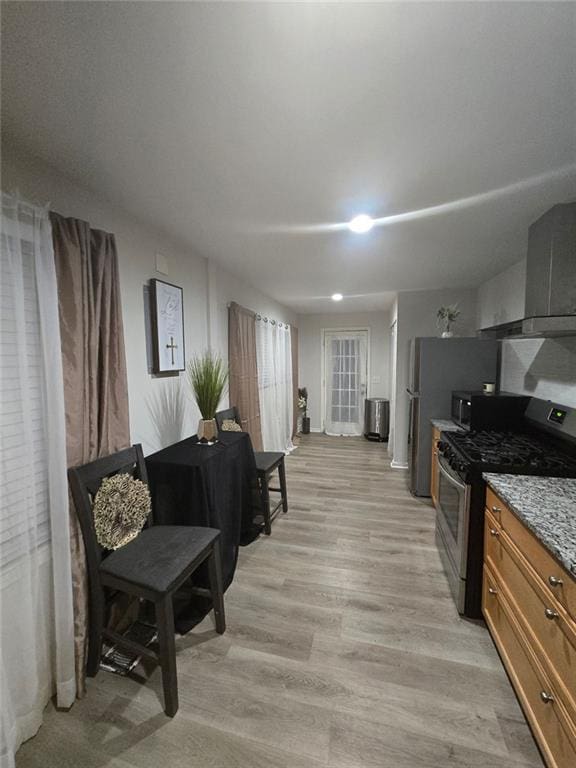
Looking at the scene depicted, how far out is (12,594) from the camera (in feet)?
→ 3.89

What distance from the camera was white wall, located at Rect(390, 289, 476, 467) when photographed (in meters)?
3.93

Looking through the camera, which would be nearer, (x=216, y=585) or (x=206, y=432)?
(x=216, y=585)

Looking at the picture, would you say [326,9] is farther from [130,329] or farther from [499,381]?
[499,381]

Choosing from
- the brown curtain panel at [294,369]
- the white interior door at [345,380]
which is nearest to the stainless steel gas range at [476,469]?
the brown curtain panel at [294,369]

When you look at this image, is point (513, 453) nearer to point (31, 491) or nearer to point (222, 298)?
point (31, 491)

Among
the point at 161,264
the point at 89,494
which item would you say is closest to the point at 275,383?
the point at 161,264

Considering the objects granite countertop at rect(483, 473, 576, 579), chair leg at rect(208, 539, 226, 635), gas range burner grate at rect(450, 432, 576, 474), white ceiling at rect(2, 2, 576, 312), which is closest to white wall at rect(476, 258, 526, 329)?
white ceiling at rect(2, 2, 576, 312)

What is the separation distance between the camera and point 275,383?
4.51 metres

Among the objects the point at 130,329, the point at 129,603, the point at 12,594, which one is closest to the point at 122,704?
the point at 129,603

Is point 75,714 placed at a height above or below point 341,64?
below

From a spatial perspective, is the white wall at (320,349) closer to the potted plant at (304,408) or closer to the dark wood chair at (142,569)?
the potted plant at (304,408)

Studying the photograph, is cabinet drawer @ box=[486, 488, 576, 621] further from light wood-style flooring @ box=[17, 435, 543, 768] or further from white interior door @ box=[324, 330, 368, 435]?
white interior door @ box=[324, 330, 368, 435]

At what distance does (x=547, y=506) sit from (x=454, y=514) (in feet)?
2.35

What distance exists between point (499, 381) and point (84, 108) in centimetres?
371
